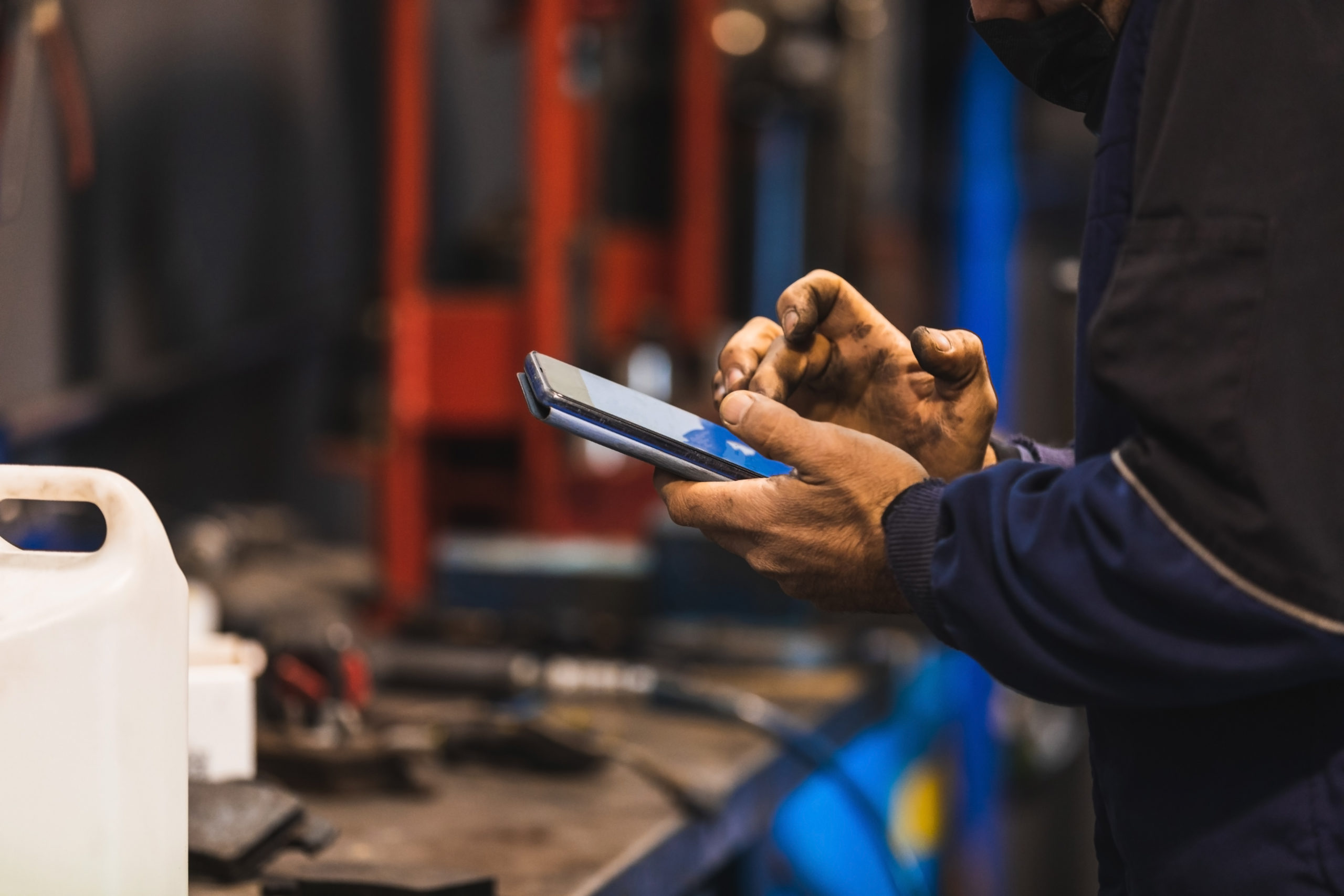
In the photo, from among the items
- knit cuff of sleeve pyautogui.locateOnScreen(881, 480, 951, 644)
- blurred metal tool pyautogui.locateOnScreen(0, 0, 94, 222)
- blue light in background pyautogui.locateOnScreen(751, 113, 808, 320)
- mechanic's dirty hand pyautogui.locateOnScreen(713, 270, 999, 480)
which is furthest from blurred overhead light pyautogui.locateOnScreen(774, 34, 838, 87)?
knit cuff of sleeve pyautogui.locateOnScreen(881, 480, 951, 644)

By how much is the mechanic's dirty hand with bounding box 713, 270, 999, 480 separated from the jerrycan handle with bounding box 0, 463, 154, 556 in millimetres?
396

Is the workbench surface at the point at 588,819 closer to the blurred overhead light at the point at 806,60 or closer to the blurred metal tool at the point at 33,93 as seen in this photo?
the blurred metal tool at the point at 33,93

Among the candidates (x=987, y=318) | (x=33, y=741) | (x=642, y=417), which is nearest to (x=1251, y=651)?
(x=642, y=417)

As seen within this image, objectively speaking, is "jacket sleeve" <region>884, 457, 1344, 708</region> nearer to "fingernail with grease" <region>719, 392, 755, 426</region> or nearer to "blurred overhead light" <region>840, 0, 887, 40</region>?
"fingernail with grease" <region>719, 392, 755, 426</region>

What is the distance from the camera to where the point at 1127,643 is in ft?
1.93

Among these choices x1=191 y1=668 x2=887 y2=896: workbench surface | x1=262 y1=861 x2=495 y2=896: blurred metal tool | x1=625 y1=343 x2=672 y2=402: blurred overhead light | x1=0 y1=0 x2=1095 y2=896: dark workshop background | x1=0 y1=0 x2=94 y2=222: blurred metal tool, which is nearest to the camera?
x1=262 y1=861 x2=495 y2=896: blurred metal tool

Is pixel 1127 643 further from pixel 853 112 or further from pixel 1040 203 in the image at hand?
pixel 1040 203

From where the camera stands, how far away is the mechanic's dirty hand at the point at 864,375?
0.89m

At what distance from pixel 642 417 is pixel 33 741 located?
387mm

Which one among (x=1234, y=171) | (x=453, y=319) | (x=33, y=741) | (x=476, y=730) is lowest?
(x=476, y=730)

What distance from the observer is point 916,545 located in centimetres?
66

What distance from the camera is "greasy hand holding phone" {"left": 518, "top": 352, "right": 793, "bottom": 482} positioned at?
743 mm

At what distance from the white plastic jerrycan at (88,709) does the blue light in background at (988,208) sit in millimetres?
2473

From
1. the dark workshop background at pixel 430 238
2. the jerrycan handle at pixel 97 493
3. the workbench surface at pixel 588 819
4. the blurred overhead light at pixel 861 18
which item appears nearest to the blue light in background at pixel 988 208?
the dark workshop background at pixel 430 238
